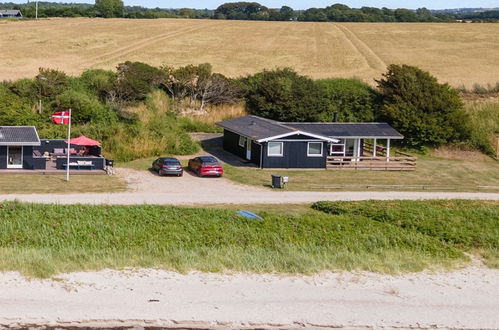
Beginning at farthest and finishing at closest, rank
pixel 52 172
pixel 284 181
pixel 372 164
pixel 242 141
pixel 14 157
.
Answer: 1. pixel 242 141
2. pixel 372 164
3. pixel 14 157
4. pixel 52 172
5. pixel 284 181

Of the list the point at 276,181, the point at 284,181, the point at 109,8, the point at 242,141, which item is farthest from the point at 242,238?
the point at 109,8

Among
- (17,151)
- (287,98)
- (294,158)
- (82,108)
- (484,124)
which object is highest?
(287,98)

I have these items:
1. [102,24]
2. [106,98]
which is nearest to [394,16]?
[102,24]

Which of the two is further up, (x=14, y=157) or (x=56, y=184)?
(x=14, y=157)

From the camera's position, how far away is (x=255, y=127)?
47.8 metres

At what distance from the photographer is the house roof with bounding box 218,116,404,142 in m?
44.7

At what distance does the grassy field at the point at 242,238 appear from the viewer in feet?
77.9

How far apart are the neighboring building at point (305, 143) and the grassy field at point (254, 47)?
54.5 feet

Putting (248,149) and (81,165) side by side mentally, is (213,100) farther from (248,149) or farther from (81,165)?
(81,165)

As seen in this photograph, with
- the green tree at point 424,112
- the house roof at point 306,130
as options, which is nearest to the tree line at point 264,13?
the green tree at point 424,112

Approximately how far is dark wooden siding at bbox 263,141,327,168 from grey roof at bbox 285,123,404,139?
6.53ft

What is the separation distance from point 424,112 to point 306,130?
11350mm

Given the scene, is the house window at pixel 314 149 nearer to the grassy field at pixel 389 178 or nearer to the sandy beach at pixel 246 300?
the grassy field at pixel 389 178

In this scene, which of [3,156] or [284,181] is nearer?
[284,181]
